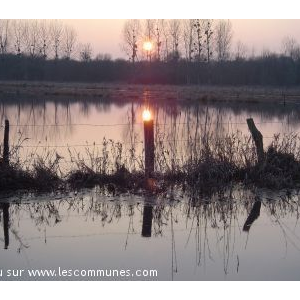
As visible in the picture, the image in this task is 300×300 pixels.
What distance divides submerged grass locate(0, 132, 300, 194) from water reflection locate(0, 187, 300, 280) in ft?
1.34

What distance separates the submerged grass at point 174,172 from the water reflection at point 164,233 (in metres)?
0.41

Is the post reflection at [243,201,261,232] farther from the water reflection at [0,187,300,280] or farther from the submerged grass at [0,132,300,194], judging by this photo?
the submerged grass at [0,132,300,194]

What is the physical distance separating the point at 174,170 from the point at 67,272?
4.82m

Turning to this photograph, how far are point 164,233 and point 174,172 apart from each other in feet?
9.87

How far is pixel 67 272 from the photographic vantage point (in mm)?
6191

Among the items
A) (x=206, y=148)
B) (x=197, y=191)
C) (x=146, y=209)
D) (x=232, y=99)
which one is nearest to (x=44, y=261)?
(x=146, y=209)

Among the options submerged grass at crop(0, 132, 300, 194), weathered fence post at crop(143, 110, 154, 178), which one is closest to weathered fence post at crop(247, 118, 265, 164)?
submerged grass at crop(0, 132, 300, 194)

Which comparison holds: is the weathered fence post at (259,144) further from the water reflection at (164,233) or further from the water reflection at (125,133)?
the water reflection at (164,233)

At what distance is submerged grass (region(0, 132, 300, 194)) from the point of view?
989 cm

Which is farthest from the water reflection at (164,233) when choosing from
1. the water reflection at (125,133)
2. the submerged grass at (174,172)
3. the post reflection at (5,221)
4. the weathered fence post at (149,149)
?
the water reflection at (125,133)

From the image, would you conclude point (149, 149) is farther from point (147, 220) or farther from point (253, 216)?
point (253, 216)

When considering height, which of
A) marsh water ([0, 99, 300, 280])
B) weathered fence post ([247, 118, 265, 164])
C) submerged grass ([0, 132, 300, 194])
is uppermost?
weathered fence post ([247, 118, 265, 164])

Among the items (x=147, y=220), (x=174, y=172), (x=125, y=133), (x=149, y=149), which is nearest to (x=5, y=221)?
(x=147, y=220)

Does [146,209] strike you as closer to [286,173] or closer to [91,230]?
[91,230]
